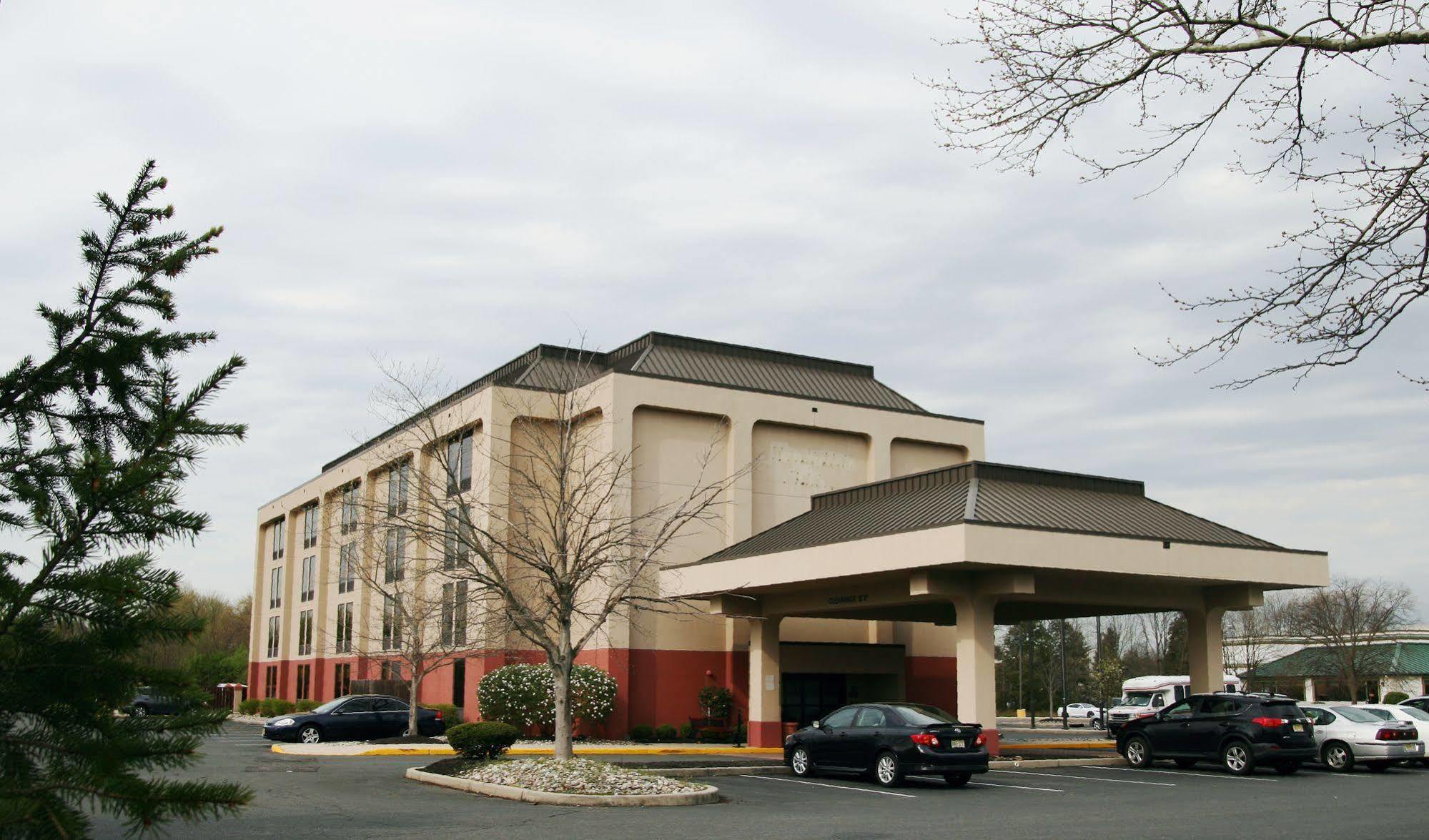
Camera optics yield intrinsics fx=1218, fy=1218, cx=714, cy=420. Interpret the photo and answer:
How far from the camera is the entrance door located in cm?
3822

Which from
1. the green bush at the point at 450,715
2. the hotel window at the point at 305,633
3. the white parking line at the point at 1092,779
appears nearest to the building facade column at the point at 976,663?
the white parking line at the point at 1092,779

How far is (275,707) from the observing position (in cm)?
5419

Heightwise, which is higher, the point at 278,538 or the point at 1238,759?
the point at 278,538

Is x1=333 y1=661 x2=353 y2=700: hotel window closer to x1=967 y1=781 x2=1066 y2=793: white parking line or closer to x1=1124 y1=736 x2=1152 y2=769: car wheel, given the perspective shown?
x1=1124 y1=736 x2=1152 y2=769: car wheel

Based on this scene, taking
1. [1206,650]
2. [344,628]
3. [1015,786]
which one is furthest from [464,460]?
[1206,650]

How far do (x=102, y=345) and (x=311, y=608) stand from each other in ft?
175

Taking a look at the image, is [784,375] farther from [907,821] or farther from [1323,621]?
[1323,621]

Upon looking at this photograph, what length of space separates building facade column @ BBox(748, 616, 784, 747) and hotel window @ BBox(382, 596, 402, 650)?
34.5ft

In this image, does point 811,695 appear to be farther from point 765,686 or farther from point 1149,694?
point 1149,694

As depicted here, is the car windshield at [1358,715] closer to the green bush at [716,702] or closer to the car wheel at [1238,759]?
the car wheel at [1238,759]

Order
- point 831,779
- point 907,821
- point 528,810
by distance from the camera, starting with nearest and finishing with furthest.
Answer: point 907,821, point 528,810, point 831,779

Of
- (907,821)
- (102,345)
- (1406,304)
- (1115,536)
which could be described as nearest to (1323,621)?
(1115,536)

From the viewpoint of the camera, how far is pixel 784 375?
140 feet

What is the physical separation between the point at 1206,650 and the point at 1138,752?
6.17m
